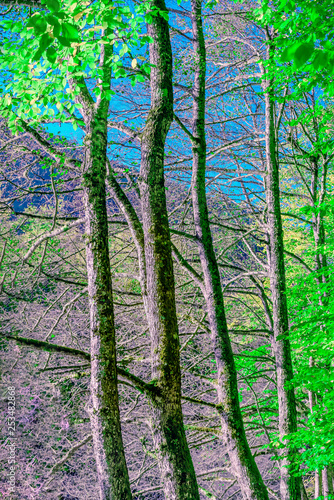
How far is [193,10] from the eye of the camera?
22.5 ft

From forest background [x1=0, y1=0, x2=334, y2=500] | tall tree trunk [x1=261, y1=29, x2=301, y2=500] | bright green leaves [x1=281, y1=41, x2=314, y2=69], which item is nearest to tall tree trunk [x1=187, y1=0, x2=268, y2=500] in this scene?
forest background [x1=0, y1=0, x2=334, y2=500]

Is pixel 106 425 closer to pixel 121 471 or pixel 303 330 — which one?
pixel 121 471

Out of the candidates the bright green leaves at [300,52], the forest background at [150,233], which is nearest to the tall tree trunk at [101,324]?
the forest background at [150,233]

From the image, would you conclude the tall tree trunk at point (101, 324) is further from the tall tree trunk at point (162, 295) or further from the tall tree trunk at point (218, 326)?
the tall tree trunk at point (218, 326)

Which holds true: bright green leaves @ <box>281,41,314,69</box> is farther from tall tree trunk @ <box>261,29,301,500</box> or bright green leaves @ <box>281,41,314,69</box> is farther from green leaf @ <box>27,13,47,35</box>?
tall tree trunk @ <box>261,29,301,500</box>

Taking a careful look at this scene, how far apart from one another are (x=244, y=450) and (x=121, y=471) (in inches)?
80.8

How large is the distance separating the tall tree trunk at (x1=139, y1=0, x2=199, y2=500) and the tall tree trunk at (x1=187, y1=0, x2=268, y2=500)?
1514 millimetres

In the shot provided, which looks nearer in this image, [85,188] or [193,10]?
[85,188]

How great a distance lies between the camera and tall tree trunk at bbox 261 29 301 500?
6500 millimetres

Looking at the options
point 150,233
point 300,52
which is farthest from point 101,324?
point 300,52

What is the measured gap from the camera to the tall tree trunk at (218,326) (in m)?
5.07

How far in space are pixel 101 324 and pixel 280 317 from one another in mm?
4155

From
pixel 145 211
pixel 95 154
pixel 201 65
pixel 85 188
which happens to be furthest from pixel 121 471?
pixel 201 65

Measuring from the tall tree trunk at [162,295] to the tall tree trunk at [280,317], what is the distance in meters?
2.32
